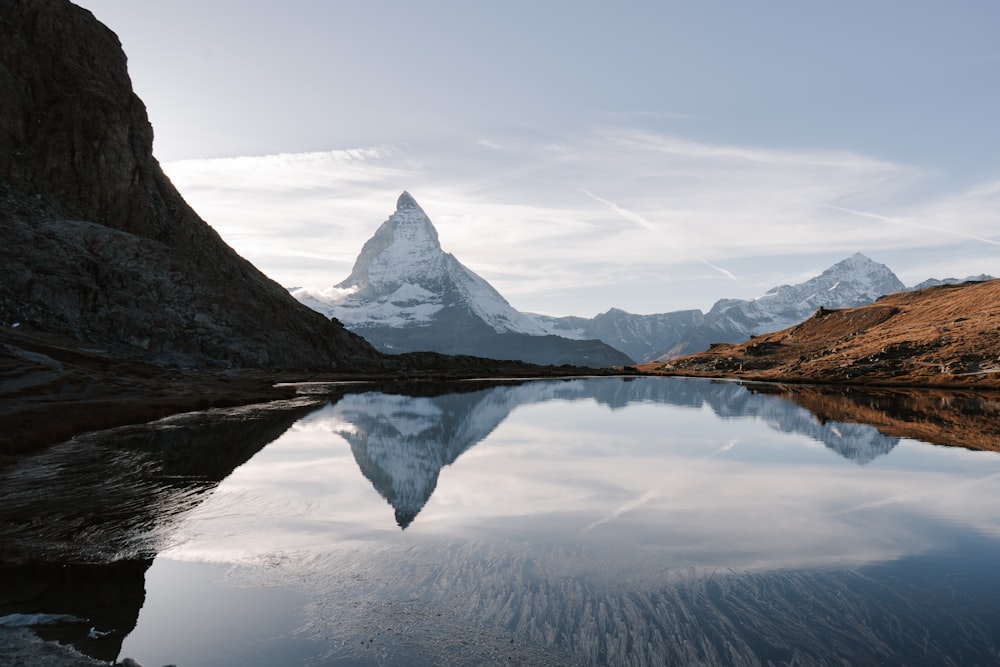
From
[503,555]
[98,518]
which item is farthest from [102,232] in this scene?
[503,555]

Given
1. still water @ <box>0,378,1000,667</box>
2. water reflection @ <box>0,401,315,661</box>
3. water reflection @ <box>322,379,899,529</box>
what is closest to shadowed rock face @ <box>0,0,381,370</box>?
water reflection @ <box>322,379,899,529</box>

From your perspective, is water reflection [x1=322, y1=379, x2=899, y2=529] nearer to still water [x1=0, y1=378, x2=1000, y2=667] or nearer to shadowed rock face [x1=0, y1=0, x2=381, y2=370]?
still water [x1=0, y1=378, x2=1000, y2=667]

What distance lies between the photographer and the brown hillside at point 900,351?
10906cm

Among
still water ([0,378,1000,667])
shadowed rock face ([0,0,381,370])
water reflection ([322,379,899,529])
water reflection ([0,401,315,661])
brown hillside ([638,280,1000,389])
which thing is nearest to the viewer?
still water ([0,378,1000,667])

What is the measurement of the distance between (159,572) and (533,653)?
10.8m

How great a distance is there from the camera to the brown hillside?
358 feet

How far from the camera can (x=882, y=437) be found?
46.2 metres

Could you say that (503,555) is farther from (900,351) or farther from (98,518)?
(900,351)

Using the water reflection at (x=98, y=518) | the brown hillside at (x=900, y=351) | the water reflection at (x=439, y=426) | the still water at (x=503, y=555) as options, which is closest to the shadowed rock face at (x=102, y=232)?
the water reflection at (x=439, y=426)

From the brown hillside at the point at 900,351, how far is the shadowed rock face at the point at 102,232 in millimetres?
112083

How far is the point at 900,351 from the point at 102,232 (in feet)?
499

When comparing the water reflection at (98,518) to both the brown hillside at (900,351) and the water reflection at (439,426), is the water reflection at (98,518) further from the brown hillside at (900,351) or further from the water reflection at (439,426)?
the brown hillside at (900,351)

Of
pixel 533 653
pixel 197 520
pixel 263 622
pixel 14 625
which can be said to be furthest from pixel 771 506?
pixel 14 625

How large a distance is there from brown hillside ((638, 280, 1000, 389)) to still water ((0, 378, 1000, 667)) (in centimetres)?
8361
